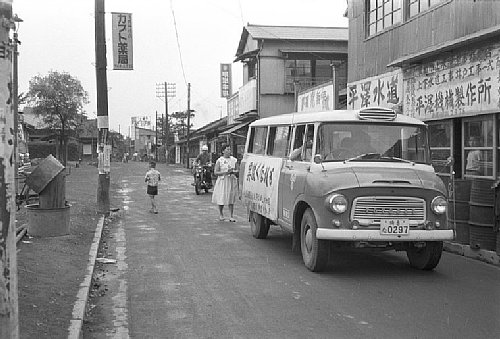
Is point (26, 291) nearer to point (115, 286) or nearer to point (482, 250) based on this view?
point (115, 286)

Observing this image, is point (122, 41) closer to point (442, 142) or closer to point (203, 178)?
point (203, 178)

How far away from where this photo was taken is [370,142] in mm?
8906

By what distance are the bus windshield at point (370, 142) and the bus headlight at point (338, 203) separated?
2.95ft

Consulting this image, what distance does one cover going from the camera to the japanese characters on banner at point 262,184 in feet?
34.4

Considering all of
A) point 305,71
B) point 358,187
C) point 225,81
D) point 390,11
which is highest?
point 225,81

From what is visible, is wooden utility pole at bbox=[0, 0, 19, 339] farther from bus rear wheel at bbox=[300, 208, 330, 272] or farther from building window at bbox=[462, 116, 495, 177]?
building window at bbox=[462, 116, 495, 177]

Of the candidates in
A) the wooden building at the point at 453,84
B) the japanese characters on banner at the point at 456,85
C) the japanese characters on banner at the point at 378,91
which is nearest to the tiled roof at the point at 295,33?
the japanese characters on banner at the point at 378,91

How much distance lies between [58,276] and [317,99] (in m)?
16.4

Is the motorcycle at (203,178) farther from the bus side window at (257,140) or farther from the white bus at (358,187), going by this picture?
the white bus at (358,187)

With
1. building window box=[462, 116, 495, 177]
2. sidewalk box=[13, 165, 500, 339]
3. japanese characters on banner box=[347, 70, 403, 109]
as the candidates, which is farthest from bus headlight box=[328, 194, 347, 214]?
japanese characters on banner box=[347, 70, 403, 109]

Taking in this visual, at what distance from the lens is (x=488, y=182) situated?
9.46 meters

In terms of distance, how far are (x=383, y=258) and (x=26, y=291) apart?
5478 millimetres

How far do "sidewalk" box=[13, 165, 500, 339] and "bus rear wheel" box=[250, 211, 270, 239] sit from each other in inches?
117

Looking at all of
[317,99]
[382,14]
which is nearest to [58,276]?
[382,14]
